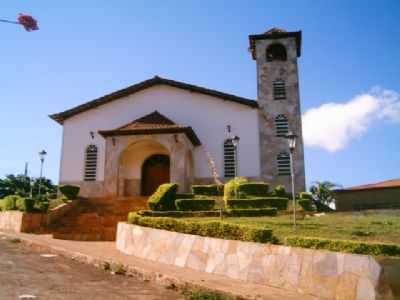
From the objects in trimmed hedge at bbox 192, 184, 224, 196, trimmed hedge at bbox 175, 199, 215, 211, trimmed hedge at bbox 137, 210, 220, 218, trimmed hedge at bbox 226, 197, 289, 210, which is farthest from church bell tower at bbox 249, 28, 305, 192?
trimmed hedge at bbox 137, 210, 220, 218

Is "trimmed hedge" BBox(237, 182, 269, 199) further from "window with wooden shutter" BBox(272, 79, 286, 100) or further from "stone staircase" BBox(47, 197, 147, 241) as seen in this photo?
"window with wooden shutter" BBox(272, 79, 286, 100)

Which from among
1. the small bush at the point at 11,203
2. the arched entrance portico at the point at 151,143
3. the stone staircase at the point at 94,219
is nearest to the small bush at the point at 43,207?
the stone staircase at the point at 94,219

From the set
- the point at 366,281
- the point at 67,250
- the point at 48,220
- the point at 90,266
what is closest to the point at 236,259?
the point at 366,281

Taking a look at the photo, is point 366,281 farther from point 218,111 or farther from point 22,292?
point 218,111

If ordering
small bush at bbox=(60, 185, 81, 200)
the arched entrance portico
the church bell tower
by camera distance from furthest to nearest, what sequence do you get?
the church bell tower
the arched entrance portico
small bush at bbox=(60, 185, 81, 200)

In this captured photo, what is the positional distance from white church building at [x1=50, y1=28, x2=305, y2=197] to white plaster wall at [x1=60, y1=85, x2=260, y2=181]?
2.6 inches

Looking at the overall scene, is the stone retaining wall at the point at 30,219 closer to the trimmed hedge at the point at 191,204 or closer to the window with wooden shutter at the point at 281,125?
the trimmed hedge at the point at 191,204

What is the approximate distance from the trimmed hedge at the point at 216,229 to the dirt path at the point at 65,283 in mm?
1968

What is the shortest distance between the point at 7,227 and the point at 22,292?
13.8 m

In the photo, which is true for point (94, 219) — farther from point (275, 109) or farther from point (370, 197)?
point (370, 197)

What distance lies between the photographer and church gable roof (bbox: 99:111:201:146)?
69.3ft

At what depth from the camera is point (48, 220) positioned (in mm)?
17297

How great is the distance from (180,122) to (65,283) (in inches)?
728

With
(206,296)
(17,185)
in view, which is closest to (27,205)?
(206,296)
